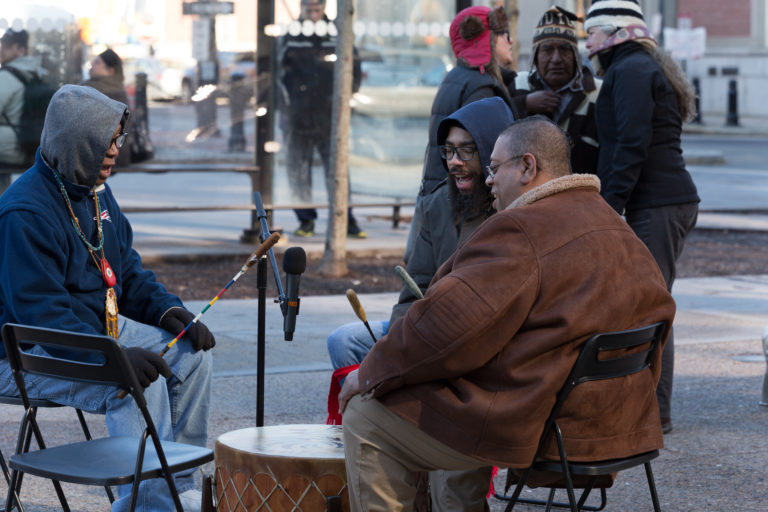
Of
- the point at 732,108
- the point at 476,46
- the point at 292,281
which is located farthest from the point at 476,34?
the point at 732,108

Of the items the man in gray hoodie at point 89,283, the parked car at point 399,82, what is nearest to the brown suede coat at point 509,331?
the man in gray hoodie at point 89,283

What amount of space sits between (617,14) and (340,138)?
14.3ft

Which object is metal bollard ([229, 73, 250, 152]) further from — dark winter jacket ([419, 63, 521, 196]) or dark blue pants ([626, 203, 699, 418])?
dark blue pants ([626, 203, 699, 418])

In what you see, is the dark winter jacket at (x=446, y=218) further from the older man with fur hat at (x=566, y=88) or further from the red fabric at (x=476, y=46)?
the red fabric at (x=476, y=46)

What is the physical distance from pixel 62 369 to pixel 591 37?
3246mm

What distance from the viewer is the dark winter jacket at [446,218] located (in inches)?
173

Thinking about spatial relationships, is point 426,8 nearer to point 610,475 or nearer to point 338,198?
point 338,198

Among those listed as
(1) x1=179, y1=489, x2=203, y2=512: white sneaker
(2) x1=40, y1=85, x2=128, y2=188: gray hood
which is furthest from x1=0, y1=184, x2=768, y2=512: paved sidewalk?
(2) x1=40, y1=85, x2=128, y2=188: gray hood

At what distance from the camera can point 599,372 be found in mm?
3400

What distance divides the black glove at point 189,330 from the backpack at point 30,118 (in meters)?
5.94

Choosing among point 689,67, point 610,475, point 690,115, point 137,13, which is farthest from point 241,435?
point 689,67

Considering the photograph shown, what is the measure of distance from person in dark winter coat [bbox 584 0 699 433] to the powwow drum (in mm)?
2428

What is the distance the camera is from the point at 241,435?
3729 mm

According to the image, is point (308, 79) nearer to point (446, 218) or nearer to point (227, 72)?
point (227, 72)
